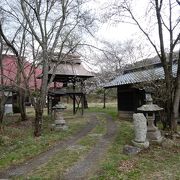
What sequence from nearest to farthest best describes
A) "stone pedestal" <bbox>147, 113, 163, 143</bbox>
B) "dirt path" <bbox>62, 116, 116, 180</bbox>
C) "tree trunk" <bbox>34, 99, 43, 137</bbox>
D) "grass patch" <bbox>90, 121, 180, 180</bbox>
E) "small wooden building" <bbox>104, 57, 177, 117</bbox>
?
"grass patch" <bbox>90, 121, 180, 180</bbox>
"dirt path" <bbox>62, 116, 116, 180</bbox>
"stone pedestal" <bbox>147, 113, 163, 143</bbox>
"tree trunk" <bbox>34, 99, 43, 137</bbox>
"small wooden building" <bbox>104, 57, 177, 117</bbox>

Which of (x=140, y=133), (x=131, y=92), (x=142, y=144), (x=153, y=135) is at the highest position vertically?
(x=131, y=92)

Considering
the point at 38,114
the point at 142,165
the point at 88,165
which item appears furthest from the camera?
the point at 38,114

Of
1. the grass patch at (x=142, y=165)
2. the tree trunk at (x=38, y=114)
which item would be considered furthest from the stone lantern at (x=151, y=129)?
the tree trunk at (x=38, y=114)

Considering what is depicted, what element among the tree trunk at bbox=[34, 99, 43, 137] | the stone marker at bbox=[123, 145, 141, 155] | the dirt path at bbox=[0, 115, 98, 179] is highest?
the tree trunk at bbox=[34, 99, 43, 137]

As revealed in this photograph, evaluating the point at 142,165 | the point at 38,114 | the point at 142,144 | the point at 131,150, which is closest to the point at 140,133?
the point at 142,144

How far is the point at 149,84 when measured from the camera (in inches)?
566

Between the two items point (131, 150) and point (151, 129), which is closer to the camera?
point (131, 150)

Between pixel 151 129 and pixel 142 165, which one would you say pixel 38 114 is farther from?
pixel 142 165

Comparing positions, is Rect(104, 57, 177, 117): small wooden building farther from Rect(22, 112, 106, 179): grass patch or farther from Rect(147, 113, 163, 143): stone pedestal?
Rect(22, 112, 106, 179): grass patch

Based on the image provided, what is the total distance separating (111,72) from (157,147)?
28.8 metres

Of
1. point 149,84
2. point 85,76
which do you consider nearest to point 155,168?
point 149,84

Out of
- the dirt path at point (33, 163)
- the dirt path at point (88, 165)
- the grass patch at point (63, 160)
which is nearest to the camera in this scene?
the dirt path at point (88, 165)

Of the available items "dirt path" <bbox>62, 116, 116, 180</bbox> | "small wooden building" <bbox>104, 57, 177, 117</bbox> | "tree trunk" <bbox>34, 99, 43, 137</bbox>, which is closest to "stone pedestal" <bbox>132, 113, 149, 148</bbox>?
"dirt path" <bbox>62, 116, 116, 180</bbox>

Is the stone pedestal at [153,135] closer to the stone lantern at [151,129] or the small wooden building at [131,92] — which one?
the stone lantern at [151,129]
